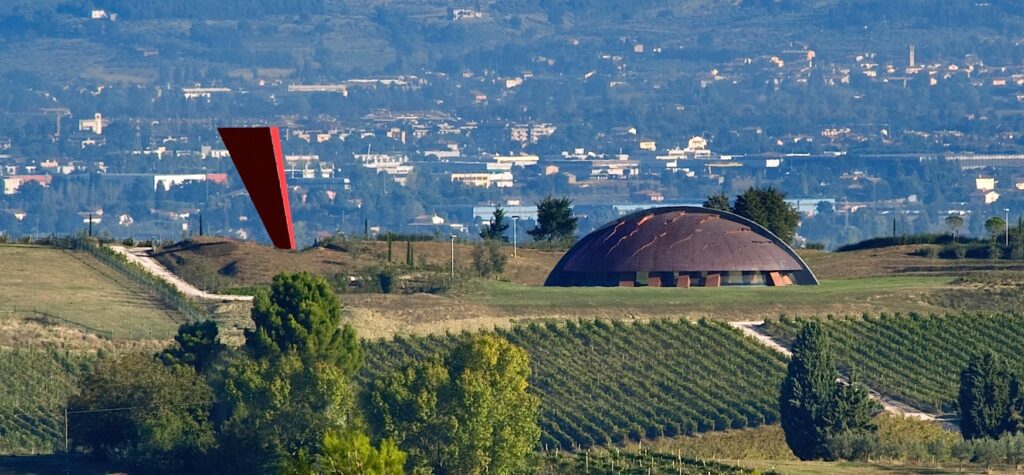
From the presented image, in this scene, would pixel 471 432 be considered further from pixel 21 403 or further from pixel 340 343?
pixel 21 403

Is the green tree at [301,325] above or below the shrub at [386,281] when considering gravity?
below

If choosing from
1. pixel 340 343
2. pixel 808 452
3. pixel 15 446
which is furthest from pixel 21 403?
pixel 808 452

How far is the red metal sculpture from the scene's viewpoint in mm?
26766

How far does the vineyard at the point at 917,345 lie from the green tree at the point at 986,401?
5209 mm

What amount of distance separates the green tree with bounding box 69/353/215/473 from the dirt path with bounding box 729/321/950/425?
22245 mm

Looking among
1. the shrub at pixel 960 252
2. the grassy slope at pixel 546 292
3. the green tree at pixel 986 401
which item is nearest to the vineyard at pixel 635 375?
the grassy slope at pixel 546 292

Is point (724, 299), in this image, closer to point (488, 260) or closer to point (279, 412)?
point (488, 260)

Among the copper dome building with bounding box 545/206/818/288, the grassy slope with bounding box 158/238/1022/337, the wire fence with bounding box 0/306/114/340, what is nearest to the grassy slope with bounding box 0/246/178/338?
the wire fence with bounding box 0/306/114/340

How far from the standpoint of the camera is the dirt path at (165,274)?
89806mm

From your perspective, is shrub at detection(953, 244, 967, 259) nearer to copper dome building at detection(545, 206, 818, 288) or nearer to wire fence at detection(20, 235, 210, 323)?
copper dome building at detection(545, 206, 818, 288)

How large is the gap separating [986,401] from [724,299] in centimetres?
2325

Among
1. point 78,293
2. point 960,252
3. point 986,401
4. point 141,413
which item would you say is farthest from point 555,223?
point 141,413

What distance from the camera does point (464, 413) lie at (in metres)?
59.9

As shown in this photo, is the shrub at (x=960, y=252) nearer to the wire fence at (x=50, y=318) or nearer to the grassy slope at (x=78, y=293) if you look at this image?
the grassy slope at (x=78, y=293)
